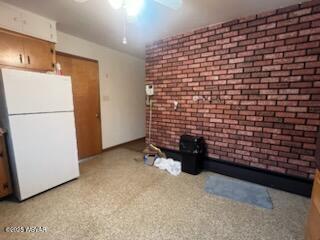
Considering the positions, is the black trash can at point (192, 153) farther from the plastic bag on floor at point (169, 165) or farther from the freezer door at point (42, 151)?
the freezer door at point (42, 151)

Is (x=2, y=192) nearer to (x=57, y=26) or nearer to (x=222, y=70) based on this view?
(x=57, y=26)

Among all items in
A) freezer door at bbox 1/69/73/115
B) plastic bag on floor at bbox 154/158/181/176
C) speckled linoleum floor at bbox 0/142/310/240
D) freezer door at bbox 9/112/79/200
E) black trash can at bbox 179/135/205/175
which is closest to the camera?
speckled linoleum floor at bbox 0/142/310/240

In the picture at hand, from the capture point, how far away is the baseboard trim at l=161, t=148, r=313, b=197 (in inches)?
87.8

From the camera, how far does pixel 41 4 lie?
82.3 inches

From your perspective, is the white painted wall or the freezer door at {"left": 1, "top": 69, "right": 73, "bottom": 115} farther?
the white painted wall

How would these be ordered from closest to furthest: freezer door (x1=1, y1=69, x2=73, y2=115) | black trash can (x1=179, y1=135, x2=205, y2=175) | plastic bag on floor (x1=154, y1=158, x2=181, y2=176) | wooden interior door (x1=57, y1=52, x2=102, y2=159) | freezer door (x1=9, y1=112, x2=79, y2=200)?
1. freezer door (x1=1, y1=69, x2=73, y2=115)
2. freezer door (x1=9, y1=112, x2=79, y2=200)
3. black trash can (x1=179, y1=135, x2=205, y2=175)
4. plastic bag on floor (x1=154, y1=158, x2=181, y2=176)
5. wooden interior door (x1=57, y1=52, x2=102, y2=159)

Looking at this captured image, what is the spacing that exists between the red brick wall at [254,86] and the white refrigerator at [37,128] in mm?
1941

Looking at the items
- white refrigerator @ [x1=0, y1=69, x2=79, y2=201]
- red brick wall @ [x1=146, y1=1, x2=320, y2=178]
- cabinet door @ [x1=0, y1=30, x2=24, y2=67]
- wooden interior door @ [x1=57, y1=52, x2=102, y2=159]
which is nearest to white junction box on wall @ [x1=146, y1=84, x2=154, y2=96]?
red brick wall @ [x1=146, y1=1, x2=320, y2=178]

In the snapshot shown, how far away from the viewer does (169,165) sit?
3111 millimetres

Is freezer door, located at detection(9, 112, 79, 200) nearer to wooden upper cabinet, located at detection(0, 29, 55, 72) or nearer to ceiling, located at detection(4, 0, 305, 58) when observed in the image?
wooden upper cabinet, located at detection(0, 29, 55, 72)

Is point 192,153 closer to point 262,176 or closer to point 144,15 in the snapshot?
point 262,176

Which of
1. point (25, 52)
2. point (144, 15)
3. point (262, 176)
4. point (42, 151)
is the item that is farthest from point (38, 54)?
point (262, 176)

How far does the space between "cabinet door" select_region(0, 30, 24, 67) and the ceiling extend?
417mm

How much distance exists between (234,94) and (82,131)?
9.92 ft
